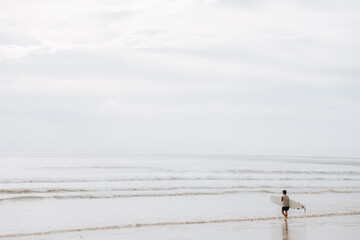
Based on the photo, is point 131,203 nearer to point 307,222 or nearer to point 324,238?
point 307,222


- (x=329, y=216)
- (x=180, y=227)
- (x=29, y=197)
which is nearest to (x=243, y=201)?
(x=329, y=216)

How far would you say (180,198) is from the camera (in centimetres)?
2502

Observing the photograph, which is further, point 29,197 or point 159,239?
point 29,197

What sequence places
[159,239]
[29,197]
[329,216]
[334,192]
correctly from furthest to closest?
[334,192] → [29,197] → [329,216] → [159,239]

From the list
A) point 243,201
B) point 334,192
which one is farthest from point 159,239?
point 334,192

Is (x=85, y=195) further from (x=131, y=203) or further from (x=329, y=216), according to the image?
(x=329, y=216)

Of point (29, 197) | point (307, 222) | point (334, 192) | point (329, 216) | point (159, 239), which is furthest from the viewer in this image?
point (334, 192)

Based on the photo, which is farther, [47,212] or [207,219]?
[47,212]

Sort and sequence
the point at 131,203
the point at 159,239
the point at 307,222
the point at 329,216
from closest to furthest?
the point at 159,239 → the point at 307,222 → the point at 329,216 → the point at 131,203

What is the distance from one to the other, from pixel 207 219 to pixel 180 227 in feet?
8.02

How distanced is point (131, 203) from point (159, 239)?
374 inches

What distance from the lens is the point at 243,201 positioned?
24.1 m

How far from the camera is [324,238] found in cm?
1379

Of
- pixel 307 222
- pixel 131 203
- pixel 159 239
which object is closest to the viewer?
pixel 159 239
